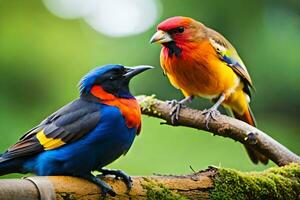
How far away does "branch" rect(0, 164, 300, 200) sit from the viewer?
2697mm

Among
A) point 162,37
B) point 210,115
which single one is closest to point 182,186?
point 210,115

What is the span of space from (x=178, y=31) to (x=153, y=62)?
1807 millimetres

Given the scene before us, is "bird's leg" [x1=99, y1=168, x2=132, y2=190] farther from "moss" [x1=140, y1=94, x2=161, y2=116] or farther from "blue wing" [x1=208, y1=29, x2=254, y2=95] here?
"blue wing" [x1=208, y1=29, x2=254, y2=95]

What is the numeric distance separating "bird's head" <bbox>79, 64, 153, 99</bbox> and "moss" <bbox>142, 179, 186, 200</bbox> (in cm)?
42

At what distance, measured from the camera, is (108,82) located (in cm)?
319

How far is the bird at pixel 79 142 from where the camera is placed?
2.98m

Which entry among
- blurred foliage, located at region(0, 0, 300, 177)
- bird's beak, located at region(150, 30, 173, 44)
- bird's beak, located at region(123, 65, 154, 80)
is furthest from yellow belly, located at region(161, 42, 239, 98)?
blurred foliage, located at region(0, 0, 300, 177)

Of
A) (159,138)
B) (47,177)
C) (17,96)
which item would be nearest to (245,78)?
(159,138)

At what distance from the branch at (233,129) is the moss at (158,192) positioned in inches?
27.9

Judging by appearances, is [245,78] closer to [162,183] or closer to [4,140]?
[162,183]

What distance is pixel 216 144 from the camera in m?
5.83

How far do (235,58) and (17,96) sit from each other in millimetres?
2380

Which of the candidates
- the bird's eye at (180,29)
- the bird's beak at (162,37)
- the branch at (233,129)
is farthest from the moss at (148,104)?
the bird's eye at (180,29)

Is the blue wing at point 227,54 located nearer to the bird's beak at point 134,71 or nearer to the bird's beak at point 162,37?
the bird's beak at point 162,37
